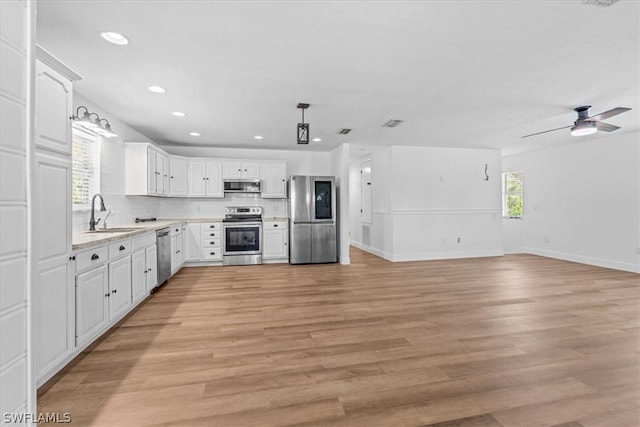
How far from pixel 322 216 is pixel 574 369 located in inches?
177

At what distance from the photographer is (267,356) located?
7.50 feet

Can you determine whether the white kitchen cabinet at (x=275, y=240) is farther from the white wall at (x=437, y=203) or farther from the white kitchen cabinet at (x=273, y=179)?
the white wall at (x=437, y=203)

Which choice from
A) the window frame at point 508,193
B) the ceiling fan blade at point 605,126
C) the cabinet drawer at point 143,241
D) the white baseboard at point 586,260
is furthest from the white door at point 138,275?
the window frame at point 508,193

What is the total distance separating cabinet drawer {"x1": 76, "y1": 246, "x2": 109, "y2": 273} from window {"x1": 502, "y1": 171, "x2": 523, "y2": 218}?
28.4 feet

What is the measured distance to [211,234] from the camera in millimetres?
5699

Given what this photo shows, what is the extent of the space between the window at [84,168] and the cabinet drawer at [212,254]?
2316mm

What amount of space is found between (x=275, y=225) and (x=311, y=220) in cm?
77

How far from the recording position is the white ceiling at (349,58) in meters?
1.95

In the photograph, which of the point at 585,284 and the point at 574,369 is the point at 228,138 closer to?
the point at 574,369

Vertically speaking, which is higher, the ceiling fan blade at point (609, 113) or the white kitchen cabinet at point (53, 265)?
the ceiling fan blade at point (609, 113)

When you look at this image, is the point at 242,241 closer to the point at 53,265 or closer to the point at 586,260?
the point at 53,265

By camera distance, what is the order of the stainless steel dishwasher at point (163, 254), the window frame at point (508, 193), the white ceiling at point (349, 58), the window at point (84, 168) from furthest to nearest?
the window frame at point (508, 193)
the stainless steel dishwasher at point (163, 254)
the window at point (84, 168)
the white ceiling at point (349, 58)

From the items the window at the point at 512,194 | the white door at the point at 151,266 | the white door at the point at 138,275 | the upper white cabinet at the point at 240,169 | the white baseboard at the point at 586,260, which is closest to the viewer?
the white door at the point at 138,275

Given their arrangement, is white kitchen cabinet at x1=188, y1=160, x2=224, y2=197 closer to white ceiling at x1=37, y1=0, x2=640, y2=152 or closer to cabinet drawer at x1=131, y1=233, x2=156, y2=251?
white ceiling at x1=37, y1=0, x2=640, y2=152
